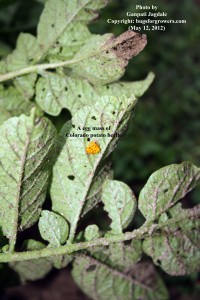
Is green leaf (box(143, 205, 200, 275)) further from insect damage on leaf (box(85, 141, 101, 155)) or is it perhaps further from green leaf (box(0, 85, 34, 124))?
green leaf (box(0, 85, 34, 124))

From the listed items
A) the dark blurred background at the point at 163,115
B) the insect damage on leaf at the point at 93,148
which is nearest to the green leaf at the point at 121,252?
the insect damage on leaf at the point at 93,148

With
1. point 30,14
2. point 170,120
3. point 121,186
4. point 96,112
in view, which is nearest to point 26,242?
point 121,186

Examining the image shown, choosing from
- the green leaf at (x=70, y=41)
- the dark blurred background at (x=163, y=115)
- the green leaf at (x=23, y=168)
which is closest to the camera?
the green leaf at (x=23, y=168)

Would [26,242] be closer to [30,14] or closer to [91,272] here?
[91,272]

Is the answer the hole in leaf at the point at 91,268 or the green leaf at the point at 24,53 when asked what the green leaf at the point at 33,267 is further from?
the green leaf at the point at 24,53

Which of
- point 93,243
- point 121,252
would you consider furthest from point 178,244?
point 93,243

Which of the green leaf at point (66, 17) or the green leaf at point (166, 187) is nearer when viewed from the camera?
the green leaf at point (166, 187)

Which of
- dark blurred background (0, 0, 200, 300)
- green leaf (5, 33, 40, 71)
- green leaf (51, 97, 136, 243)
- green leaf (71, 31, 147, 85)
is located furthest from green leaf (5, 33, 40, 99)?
dark blurred background (0, 0, 200, 300)
